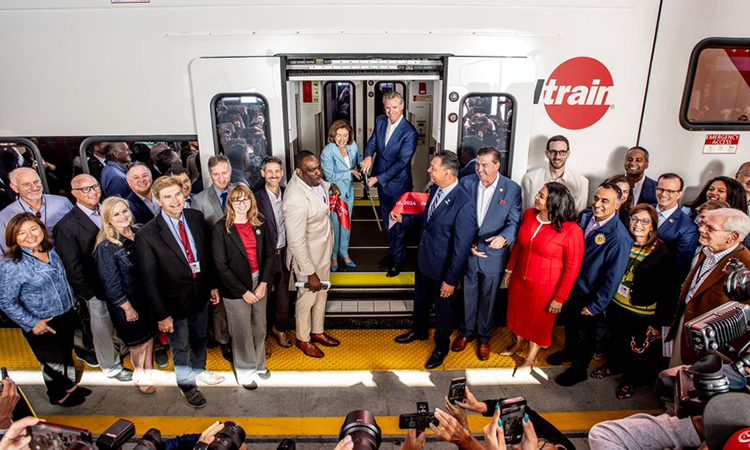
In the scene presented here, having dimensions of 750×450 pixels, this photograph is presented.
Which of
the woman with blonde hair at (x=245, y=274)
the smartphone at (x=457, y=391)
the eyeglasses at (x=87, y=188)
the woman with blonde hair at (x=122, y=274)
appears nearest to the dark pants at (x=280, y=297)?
the woman with blonde hair at (x=245, y=274)

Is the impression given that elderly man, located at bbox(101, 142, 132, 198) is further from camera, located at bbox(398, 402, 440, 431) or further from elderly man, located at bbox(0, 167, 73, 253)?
camera, located at bbox(398, 402, 440, 431)

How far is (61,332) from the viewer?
3.61 metres

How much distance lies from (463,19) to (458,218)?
1701 millimetres

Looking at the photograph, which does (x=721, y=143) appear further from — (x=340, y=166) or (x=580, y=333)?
(x=340, y=166)

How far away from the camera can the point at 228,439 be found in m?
1.92

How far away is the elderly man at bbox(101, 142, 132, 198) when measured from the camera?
13.5 feet

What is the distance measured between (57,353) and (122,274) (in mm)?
913

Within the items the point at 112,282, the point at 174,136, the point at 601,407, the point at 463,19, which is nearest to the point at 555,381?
the point at 601,407

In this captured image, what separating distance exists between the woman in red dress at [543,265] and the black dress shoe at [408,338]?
914 millimetres

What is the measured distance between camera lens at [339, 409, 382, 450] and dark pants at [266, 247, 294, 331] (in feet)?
7.90

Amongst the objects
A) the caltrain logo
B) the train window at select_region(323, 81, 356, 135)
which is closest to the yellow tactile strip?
the caltrain logo

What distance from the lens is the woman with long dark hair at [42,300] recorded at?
3.18 meters

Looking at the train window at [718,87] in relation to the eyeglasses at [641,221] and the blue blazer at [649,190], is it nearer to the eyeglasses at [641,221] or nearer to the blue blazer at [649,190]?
the blue blazer at [649,190]

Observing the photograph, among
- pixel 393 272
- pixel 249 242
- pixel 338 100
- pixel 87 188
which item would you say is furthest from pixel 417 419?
pixel 338 100
